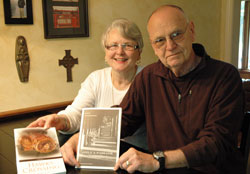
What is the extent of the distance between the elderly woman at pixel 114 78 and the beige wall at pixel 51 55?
678mm

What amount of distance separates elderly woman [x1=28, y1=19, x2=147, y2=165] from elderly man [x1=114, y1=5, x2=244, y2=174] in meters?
0.25

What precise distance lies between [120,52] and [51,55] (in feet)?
2.92

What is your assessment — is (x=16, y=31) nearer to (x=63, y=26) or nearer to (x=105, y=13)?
(x=63, y=26)

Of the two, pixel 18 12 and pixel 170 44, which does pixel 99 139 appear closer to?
pixel 170 44

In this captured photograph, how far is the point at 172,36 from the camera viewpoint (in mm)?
1392

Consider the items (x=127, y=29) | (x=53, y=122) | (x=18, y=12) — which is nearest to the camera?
(x=53, y=122)

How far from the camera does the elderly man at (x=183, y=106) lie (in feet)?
3.96

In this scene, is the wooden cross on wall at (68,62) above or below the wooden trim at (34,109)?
above

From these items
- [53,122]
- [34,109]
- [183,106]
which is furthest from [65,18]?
[183,106]

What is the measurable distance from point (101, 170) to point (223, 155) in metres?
0.51

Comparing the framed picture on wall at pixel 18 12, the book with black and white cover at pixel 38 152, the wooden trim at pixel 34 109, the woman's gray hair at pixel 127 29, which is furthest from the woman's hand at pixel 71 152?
the framed picture on wall at pixel 18 12

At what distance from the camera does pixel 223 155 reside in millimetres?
1257

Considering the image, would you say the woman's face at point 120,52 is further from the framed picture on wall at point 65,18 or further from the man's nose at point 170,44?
the framed picture on wall at point 65,18

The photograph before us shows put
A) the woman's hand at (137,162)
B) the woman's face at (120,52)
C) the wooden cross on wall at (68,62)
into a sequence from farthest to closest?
the wooden cross on wall at (68,62)
the woman's face at (120,52)
the woman's hand at (137,162)
